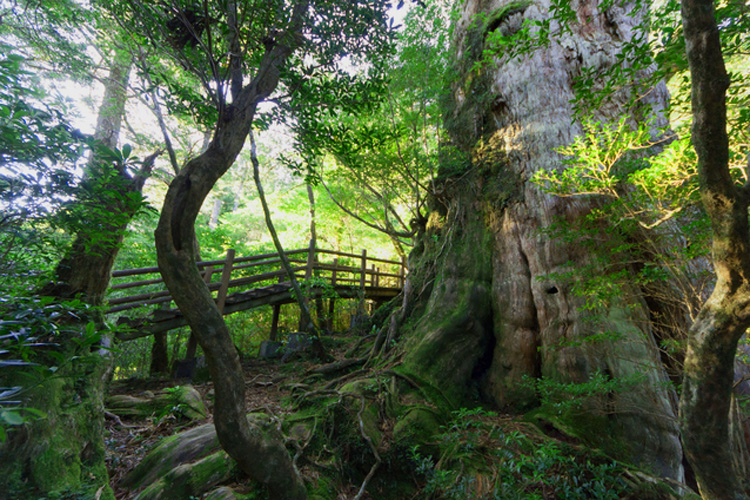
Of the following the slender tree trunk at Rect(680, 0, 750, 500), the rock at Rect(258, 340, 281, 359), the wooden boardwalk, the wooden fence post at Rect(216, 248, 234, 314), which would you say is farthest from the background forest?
the wooden fence post at Rect(216, 248, 234, 314)

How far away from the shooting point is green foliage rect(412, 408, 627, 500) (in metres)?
2.35

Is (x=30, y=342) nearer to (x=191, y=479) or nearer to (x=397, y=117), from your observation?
(x=191, y=479)

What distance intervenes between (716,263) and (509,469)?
1903 millimetres

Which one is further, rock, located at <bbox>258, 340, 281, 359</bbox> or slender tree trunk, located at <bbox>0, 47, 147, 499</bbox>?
rock, located at <bbox>258, 340, 281, 359</bbox>

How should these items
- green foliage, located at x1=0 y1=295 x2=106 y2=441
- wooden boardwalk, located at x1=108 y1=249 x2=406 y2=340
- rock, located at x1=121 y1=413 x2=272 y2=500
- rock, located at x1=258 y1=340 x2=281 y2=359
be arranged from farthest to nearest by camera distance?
rock, located at x1=258 y1=340 x2=281 y2=359
wooden boardwalk, located at x1=108 y1=249 x2=406 y2=340
rock, located at x1=121 y1=413 x2=272 y2=500
green foliage, located at x1=0 y1=295 x2=106 y2=441

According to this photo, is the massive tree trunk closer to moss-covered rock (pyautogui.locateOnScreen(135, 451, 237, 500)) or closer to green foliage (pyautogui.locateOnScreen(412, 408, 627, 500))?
green foliage (pyautogui.locateOnScreen(412, 408, 627, 500))

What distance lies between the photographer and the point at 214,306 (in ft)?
6.33

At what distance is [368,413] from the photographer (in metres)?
3.39

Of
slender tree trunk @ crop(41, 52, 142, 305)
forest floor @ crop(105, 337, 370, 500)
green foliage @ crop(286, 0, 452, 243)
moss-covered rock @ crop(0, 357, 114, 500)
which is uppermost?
green foliage @ crop(286, 0, 452, 243)

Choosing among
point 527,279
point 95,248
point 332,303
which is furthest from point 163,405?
point 332,303

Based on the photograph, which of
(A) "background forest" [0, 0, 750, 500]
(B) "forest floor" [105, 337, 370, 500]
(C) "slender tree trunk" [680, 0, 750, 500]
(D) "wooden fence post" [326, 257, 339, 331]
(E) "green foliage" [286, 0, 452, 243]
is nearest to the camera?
(C) "slender tree trunk" [680, 0, 750, 500]

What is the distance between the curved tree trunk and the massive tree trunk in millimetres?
2269

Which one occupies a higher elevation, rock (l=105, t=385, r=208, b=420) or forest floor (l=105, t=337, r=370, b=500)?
rock (l=105, t=385, r=208, b=420)

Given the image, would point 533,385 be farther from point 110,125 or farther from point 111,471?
point 110,125
